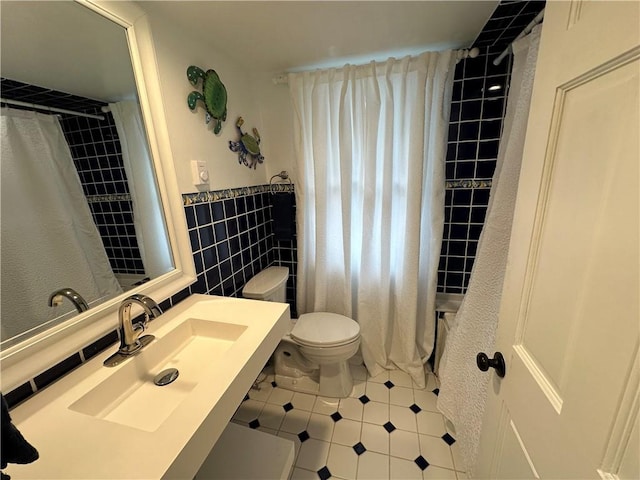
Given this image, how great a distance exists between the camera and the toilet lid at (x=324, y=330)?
1531 mm

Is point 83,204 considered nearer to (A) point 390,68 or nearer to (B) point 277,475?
(B) point 277,475

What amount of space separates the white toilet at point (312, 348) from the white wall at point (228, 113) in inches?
27.0

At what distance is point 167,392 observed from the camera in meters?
0.84

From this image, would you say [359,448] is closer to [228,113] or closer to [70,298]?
[70,298]

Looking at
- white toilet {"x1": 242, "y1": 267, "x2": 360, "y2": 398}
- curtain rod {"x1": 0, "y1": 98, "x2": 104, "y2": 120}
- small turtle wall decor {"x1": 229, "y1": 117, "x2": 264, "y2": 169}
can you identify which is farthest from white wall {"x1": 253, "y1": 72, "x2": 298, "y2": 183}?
curtain rod {"x1": 0, "y1": 98, "x2": 104, "y2": 120}

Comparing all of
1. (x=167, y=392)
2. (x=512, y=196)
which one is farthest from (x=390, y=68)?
(x=167, y=392)

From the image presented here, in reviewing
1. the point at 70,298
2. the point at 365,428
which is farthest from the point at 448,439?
the point at 70,298

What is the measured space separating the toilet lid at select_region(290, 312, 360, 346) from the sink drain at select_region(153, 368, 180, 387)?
77 cm

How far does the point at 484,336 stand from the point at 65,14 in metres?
2.04

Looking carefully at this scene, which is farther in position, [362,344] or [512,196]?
[362,344]

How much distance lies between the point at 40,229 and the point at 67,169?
0.22 metres

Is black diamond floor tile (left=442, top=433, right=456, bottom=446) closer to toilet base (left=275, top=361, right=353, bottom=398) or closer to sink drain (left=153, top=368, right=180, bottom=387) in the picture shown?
toilet base (left=275, top=361, right=353, bottom=398)

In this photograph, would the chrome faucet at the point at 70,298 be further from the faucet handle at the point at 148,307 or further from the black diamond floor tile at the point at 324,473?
the black diamond floor tile at the point at 324,473

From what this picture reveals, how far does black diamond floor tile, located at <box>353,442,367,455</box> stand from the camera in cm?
135
